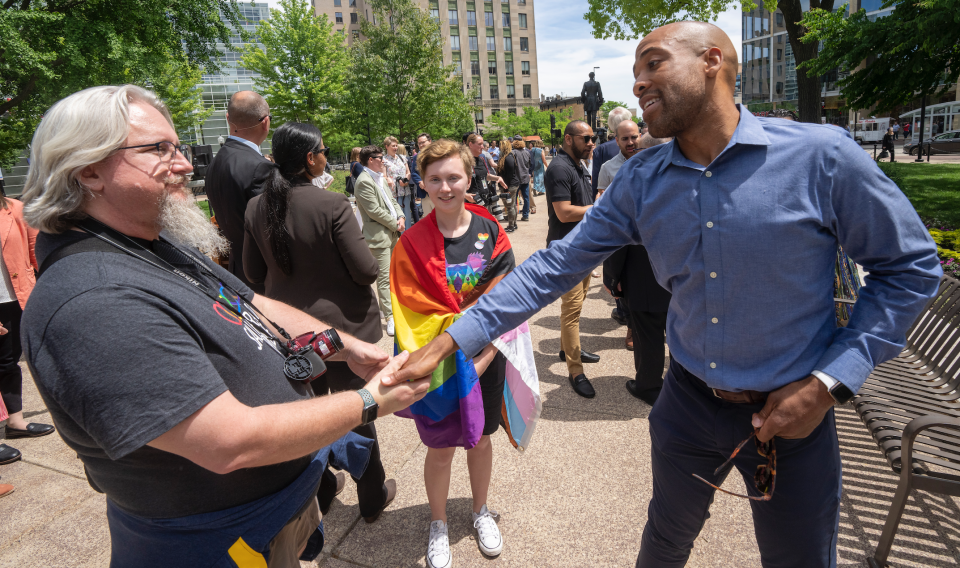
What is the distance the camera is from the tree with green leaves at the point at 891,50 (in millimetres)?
8062

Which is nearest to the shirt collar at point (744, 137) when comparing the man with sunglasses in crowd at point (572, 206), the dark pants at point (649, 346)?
the dark pants at point (649, 346)

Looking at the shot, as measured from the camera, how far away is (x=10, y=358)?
4277mm

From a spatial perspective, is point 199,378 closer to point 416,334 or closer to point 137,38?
point 416,334

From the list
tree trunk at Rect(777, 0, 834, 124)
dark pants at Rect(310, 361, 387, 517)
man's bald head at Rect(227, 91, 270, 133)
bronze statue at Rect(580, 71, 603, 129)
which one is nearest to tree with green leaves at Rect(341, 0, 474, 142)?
bronze statue at Rect(580, 71, 603, 129)

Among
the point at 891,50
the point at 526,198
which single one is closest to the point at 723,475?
the point at 891,50

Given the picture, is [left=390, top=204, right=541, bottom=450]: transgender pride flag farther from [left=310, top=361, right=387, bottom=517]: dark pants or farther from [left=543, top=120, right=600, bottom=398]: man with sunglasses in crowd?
[left=543, top=120, right=600, bottom=398]: man with sunglasses in crowd

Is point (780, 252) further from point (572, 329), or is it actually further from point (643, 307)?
point (572, 329)

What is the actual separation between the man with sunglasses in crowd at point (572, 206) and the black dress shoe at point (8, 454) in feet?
14.2

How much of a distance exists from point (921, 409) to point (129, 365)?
361 cm

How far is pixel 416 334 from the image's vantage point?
257 centimetres

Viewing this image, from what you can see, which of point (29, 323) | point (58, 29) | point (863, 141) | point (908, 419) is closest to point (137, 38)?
point (58, 29)

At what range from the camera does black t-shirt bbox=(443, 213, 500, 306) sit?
2.70 meters

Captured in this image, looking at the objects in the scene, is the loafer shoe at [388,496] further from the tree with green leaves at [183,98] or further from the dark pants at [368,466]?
the tree with green leaves at [183,98]

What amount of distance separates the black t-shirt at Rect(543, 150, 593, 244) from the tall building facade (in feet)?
208
